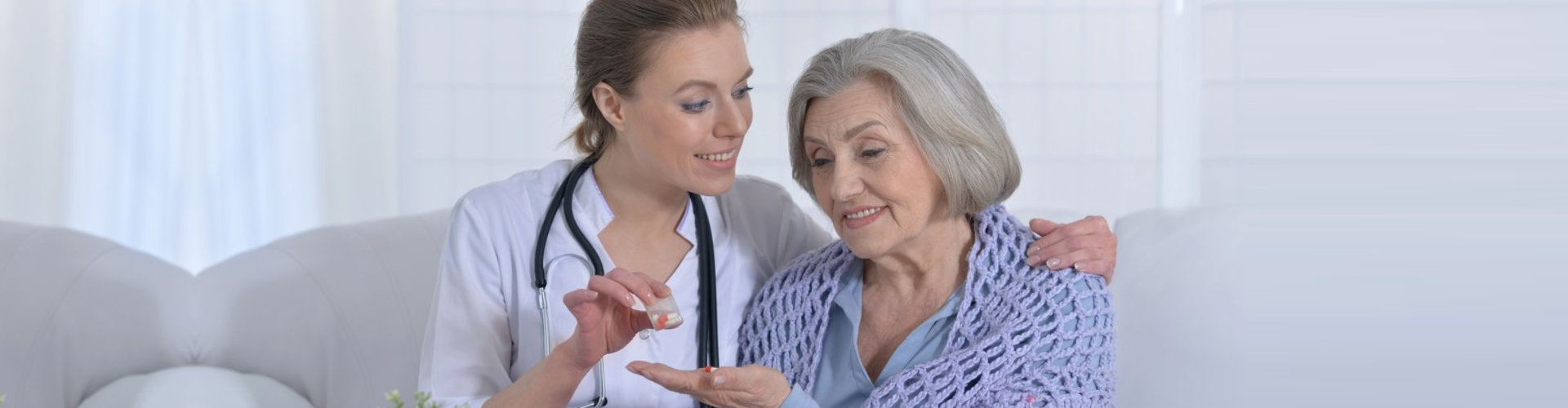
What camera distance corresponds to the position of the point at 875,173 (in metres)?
1.82

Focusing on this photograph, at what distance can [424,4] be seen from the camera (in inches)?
161

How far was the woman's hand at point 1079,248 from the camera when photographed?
70.7 inches

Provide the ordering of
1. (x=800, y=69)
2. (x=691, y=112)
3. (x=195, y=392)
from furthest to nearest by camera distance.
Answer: (x=800, y=69) → (x=195, y=392) → (x=691, y=112)

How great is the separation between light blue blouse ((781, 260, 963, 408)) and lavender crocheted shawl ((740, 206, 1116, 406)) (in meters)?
0.03

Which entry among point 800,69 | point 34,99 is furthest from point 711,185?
point 800,69

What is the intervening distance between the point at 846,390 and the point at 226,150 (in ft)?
7.93

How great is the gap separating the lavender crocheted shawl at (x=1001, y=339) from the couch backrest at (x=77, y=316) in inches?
55.5

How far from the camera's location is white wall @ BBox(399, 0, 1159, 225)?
4.14 meters

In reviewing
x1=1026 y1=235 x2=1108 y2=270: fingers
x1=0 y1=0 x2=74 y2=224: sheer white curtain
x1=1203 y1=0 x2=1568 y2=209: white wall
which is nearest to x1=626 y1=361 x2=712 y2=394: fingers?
x1=1026 y1=235 x2=1108 y2=270: fingers

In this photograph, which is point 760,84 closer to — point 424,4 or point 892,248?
point 424,4

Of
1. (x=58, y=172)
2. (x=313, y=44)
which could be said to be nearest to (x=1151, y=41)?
(x=313, y=44)

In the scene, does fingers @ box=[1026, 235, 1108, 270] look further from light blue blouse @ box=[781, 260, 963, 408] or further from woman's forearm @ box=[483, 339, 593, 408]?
woman's forearm @ box=[483, 339, 593, 408]

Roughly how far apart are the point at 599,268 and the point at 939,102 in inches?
22.8

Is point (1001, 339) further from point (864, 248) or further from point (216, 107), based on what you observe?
point (216, 107)
